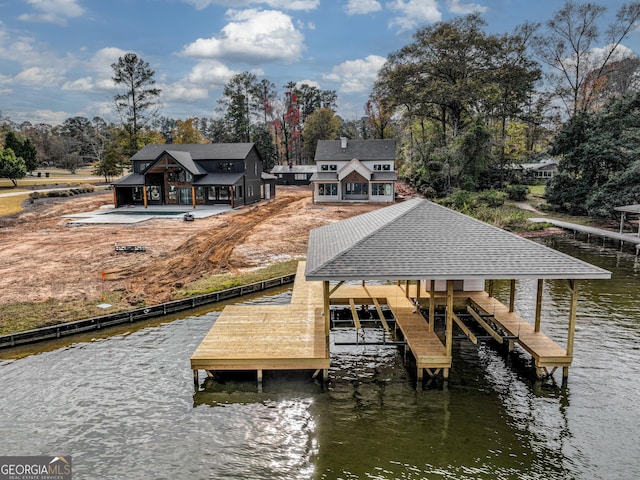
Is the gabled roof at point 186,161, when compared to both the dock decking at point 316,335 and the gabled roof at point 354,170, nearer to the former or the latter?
the gabled roof at point 354,170

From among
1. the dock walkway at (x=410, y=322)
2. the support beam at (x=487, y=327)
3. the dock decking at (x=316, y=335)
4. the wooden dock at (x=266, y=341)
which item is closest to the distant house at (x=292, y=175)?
the dock walkway at (x=410, y=322)

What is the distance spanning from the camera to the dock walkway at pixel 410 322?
35.1ft

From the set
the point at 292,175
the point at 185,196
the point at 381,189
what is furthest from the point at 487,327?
the point at 292,175

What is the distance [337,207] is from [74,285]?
93.2 feet

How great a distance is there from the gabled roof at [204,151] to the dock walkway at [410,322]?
30.4 metres

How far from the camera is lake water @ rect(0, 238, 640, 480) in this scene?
26.3 feet

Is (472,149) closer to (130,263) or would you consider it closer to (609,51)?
(609,51)

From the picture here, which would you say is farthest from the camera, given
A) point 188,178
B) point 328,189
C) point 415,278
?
point 328,189

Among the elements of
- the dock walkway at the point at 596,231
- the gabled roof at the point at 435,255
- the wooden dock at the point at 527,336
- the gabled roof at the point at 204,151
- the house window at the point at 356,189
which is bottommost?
the wooden dock at the point at 527,336

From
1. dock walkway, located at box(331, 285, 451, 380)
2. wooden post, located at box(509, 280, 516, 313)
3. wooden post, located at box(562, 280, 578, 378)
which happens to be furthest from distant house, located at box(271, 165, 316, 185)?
wooden post, located at box(562, 280, 578, 378)

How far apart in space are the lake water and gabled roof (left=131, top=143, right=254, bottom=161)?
107 ft

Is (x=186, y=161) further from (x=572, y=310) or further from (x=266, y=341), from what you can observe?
(x=572, y=310)

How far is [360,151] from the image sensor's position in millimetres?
49750

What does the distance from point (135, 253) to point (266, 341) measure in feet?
47.9
